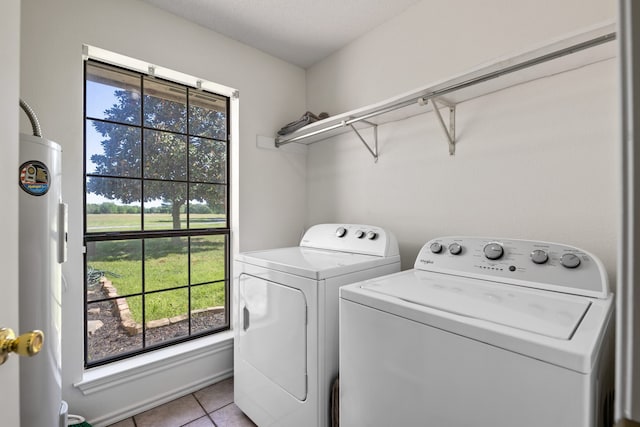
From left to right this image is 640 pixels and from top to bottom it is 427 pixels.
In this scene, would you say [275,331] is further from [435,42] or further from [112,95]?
[435,42]

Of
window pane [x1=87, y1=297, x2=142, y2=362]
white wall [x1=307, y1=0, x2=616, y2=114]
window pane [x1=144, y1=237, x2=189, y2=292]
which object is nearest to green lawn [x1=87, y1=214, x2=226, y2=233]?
window pane [x1=144, y1=237, x2=189, y2=292]

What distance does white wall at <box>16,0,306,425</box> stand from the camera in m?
1.56

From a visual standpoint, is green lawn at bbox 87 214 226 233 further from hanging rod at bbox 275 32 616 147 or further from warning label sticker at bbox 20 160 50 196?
hanging rod at bbox 275 32 616 147

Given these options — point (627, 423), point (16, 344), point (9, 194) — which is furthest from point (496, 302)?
point (9, 194)

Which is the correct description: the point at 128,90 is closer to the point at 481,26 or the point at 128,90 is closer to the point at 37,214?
the point at 37,214

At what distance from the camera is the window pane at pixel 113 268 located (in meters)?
1.79

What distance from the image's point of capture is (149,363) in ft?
6.00

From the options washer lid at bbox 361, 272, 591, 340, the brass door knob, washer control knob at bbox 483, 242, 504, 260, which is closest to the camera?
the brass door knob

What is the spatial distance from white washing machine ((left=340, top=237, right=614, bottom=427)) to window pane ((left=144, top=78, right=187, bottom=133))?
1.81m

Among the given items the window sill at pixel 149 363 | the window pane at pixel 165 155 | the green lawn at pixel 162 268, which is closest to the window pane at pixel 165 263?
the green lawn at pixel 162 268

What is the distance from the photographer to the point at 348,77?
2316 mm

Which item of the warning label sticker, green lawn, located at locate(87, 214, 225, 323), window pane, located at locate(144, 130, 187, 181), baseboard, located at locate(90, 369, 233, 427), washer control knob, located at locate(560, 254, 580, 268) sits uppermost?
window pane, located at locate(144, 130, 187, 181)

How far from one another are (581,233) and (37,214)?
2.29 m

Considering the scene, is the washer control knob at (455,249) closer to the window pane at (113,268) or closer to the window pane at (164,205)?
the window pane at (164,205)
